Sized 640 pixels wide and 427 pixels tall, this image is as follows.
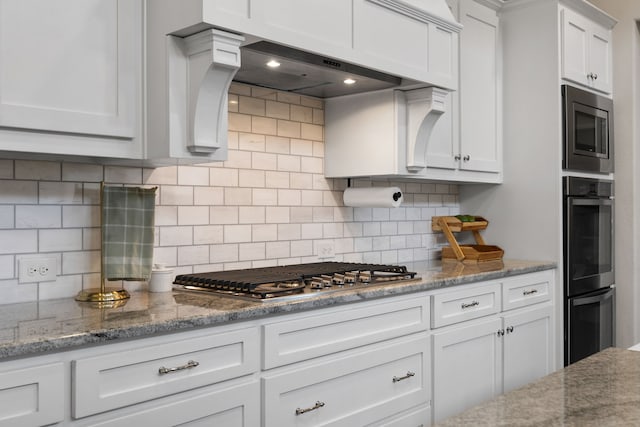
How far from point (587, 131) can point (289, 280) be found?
256 centimetres

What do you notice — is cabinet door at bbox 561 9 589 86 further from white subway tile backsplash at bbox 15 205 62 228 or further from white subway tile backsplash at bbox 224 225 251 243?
white subway tile backsplash at bbox 15 205 62 228

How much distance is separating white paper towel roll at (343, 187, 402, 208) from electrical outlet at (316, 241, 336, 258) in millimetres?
238

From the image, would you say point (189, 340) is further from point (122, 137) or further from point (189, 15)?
point (189, 15)

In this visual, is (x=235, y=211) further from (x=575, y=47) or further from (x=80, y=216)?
(x=575, y=47)

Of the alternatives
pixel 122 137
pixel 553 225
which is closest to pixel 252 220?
pixel 122 137

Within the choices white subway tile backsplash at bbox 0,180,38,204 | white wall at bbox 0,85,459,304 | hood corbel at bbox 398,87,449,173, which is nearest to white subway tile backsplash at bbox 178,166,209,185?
white wall at bbox 0,85,459,304

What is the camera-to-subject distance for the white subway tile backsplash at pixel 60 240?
216 cm

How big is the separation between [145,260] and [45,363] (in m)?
0.77

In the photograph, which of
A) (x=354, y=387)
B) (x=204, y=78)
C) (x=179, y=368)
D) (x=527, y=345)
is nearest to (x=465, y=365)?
(x=527, y=345)

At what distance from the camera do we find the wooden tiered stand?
12.0 ft

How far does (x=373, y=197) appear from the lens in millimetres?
3178

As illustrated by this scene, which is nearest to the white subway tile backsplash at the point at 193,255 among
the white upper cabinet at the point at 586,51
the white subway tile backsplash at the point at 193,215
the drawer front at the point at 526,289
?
the white subway tile backsplash at the point at 193,215

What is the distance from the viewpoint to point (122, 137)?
204 cm

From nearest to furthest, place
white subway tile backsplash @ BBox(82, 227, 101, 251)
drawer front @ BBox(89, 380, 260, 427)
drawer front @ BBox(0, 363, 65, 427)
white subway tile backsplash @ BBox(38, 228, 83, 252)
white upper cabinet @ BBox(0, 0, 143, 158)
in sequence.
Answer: drawer front @ BBox(0, 363, 65, 427) → drawer front @ BBox(89, 380, 260, 427) → white upper cabinet @ BBox(0, 0, 143, 158) → white subway tile backsplash @ BBox(38, 228, 83, 252) → white subway tile backsplash @ BBox(82, 227, 101, 251)
